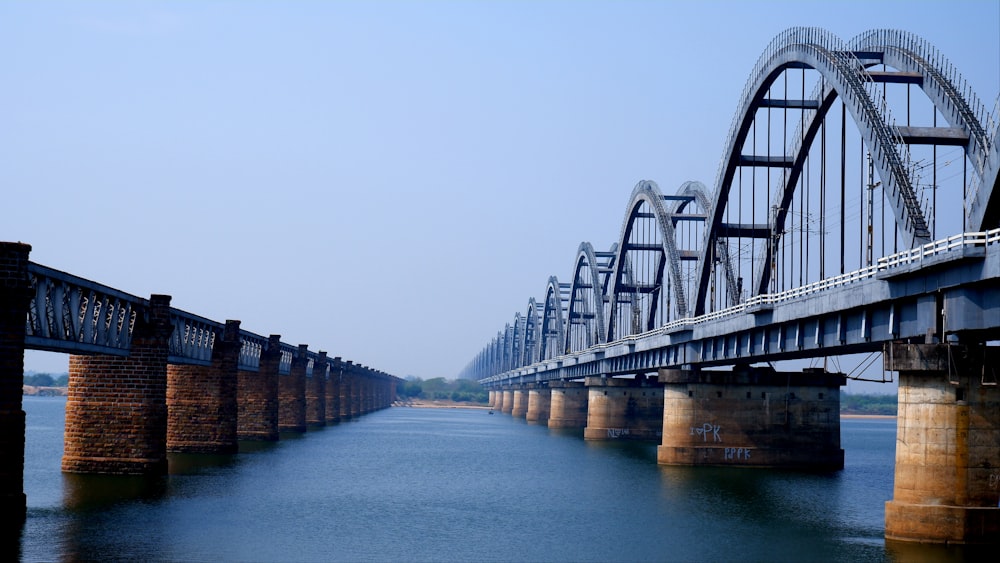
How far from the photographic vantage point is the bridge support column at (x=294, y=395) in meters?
110

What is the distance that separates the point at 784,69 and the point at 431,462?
34476 mm

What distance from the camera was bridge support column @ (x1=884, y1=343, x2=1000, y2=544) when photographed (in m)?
35.2

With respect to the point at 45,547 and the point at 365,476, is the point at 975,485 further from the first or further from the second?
the point at 365,476

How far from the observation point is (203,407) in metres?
71.9

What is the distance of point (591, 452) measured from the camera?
305ft

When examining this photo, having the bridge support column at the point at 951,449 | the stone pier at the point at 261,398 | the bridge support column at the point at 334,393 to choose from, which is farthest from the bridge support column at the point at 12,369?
the bridge support column at the point at 334,393

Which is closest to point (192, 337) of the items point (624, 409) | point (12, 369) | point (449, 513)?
point (449, 513)

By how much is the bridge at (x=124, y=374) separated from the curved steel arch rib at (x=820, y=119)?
29771mm

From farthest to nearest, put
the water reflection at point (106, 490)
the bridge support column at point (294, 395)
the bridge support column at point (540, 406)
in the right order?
the bridge support column at point (540, 406)
the bridge support column at point (294, 395)
the water reflection at point (106, 490)

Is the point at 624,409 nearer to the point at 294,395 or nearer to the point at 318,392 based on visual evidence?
the point at 294,395

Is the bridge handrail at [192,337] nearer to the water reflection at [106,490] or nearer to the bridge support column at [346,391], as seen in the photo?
the water reflection at [106,490]

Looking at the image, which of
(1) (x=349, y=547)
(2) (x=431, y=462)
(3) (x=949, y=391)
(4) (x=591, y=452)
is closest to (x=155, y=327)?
(1) (x=349, y=547)

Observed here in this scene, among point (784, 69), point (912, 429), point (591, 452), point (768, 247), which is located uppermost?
point (784, 69)

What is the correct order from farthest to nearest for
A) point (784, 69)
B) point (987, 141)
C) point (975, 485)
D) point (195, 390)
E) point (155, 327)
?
point (195, 390) → point (784, 69) → point (155, 327) → point (987, 141) → point (975, 485)
